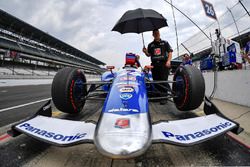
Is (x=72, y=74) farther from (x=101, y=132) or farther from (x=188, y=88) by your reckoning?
(x=188, y=88)

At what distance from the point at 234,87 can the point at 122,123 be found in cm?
355

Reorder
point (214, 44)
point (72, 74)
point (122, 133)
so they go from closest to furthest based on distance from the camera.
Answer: point (122, 133) < point (72, 74) < point (214, 44)

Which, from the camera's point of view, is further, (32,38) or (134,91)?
(32,38)

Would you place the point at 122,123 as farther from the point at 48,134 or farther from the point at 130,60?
the point at 130,60

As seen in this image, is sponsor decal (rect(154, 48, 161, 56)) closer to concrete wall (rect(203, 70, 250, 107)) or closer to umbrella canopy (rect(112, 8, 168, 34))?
umbrella canopy (rect(112, 8, 168, 34))

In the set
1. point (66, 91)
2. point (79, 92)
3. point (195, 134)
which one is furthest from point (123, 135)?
point (79, 92)

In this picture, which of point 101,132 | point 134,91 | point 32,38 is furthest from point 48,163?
point 32,38

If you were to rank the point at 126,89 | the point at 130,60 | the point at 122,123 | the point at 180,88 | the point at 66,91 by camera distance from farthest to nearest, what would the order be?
the point at 130,60 → the point at 180,88 → the point at 66,91 → the point at 126,89 → the point at 122,123

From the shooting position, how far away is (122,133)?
4.44 ft

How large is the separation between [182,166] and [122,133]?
55 cm

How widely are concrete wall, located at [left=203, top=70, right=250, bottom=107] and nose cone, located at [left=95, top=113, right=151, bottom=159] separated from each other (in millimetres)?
2980

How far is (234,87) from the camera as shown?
4004 mm

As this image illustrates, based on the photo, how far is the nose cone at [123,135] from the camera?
1.21 m

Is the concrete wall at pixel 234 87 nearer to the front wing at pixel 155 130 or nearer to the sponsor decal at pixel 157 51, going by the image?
the sponsor decal at pixel 157 51
